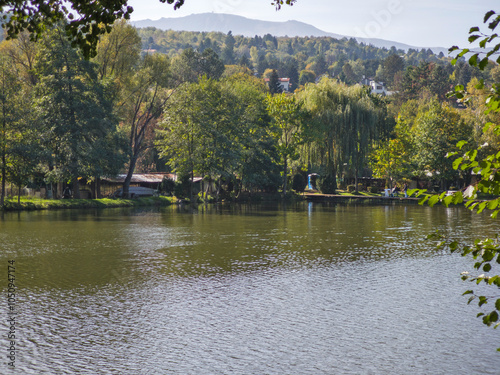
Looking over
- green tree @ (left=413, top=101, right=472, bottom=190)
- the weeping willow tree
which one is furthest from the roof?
green tree @ (left=413, top=101, right=472, bottom=190)

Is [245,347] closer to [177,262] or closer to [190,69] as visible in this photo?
[177,262]

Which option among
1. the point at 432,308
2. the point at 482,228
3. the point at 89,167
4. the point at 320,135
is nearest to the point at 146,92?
the point at 89,167

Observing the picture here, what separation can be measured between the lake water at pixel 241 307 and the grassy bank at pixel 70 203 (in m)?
21.8

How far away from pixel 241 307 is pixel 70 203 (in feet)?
145

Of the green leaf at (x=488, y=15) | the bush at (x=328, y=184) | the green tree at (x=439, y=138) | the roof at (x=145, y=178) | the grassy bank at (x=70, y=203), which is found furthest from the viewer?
the bush at (x=328, y=184)

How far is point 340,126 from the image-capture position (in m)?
74.3

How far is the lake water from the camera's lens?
41.4 feet

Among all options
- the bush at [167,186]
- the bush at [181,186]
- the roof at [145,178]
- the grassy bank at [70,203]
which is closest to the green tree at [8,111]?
the grassy bank at [70,203]

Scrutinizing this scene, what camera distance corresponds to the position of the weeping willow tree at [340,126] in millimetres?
74250

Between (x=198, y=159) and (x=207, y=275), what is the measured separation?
143 ft

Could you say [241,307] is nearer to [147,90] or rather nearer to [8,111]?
[8,111]

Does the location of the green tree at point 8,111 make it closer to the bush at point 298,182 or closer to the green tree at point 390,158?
the bush at point 298,182

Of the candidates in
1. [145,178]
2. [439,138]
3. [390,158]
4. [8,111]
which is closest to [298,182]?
[390,158]

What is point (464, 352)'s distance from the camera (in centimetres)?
1321
